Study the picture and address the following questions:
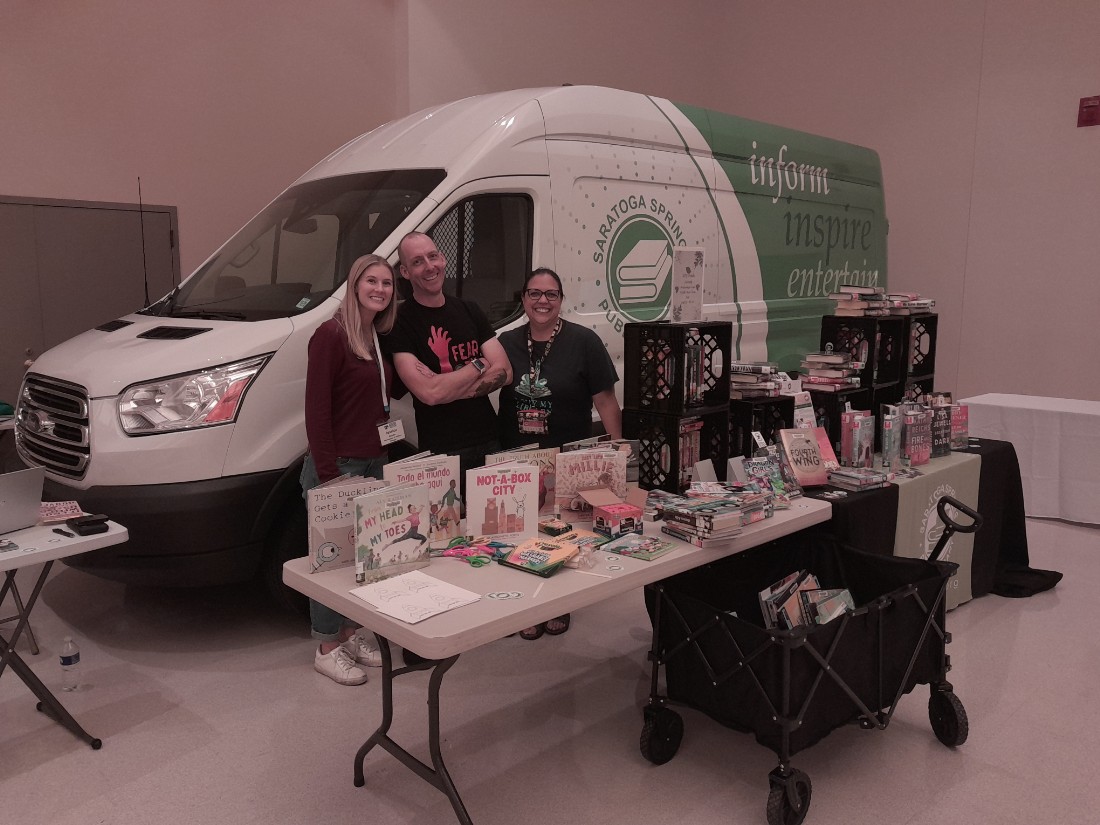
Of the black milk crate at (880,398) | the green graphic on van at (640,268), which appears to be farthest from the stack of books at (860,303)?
the green graphic on van at (640,268)

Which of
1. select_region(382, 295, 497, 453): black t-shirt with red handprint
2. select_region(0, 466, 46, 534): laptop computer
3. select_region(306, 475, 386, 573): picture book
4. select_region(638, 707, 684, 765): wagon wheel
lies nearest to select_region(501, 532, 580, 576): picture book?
select_region(306, 475, 386, 573): picture book

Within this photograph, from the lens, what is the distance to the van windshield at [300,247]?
3648 mm

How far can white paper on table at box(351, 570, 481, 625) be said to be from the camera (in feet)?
6.75

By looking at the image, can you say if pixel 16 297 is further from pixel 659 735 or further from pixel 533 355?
pixel 659 735

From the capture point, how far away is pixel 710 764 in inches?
110

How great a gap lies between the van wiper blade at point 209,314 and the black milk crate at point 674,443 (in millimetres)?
1648

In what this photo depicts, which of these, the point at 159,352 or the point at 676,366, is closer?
the point at 676,366

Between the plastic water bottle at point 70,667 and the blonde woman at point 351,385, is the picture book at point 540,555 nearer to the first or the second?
the blonde woman at point 351,385

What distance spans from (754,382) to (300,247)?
2.08m

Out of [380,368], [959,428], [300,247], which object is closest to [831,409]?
[959,428]

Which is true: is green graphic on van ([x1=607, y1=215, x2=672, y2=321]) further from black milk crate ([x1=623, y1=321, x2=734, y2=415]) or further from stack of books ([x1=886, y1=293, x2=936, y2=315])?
black milk crate ([x1=623, y1=321, x2=734, y2=415])

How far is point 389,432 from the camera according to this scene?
10.6 feet

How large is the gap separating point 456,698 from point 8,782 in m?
1.42

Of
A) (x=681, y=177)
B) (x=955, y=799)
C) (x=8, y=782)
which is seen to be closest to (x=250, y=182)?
(x=681, y=177)
